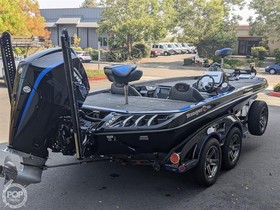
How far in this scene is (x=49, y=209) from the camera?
4.01m

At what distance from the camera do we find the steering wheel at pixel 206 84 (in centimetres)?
595

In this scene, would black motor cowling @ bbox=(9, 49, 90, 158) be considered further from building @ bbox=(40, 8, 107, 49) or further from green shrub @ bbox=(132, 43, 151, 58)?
building @ bbox=(40, 8, 107, 49)

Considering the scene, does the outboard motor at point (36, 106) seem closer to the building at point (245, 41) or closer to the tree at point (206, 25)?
the tree at point (206, 25)

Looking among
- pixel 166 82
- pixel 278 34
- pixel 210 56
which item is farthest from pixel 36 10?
pixel 166 82

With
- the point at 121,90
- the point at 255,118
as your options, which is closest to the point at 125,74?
the point at 121,90

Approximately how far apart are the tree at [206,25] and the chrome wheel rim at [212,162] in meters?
27.6

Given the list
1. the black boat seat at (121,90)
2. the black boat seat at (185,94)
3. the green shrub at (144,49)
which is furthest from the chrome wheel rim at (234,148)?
the green shrub at (144,49)

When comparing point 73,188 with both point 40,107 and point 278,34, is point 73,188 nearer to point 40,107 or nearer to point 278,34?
point 40,107

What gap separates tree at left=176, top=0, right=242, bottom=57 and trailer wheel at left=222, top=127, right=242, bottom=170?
2682 cm

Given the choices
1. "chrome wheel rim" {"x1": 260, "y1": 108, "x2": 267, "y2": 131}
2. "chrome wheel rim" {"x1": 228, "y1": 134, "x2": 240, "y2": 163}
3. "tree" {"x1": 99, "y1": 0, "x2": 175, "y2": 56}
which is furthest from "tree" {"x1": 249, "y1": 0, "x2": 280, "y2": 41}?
"chrome wheel rim" {"x1": 228, "y1": 134, "x2": 240, "y2": 163}

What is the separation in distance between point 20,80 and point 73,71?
0.57m

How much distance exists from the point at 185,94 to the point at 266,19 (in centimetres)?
2991

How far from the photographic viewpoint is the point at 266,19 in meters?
31.6

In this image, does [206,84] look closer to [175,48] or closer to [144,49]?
[144,49]
